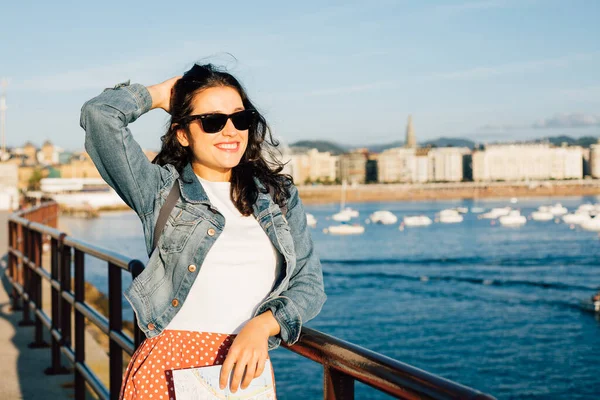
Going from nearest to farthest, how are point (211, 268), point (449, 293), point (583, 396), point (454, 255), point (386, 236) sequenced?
point (211, 268) < point (583, 396) < point (449, 293) < point (454, 255) < point (386, 236)

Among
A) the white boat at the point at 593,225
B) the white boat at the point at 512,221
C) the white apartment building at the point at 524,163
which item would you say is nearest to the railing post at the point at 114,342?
the white boat at the point at 593,225

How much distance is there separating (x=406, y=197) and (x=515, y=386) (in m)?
112

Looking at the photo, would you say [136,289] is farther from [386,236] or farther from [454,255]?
[386,236]

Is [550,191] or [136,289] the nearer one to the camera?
[136,289]

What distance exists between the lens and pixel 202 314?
1655 millimetres

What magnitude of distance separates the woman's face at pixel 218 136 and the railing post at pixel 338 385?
20.0 inches

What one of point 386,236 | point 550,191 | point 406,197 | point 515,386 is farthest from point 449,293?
point 550,191

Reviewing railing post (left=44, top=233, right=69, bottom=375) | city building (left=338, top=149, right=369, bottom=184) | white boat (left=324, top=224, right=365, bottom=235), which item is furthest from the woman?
city building (left=338, top=149, right=369, bottom=184)

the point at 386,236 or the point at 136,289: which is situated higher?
the point at 136,289

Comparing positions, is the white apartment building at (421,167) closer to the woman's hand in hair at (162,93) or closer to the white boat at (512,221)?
the white boat at (512,221)

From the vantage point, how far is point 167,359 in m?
1.62

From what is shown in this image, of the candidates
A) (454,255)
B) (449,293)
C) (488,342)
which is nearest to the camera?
(488,342)

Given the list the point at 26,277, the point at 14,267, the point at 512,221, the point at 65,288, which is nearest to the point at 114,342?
the point at 65,288

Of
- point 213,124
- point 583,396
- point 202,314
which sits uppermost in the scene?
point 213,124
